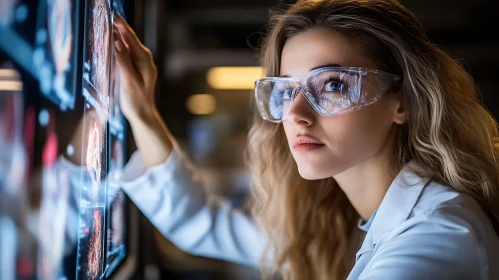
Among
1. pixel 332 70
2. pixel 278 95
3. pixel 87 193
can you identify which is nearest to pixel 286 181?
pixel 278 95

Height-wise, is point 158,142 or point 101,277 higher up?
point 158,142

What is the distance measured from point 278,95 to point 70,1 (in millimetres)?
603

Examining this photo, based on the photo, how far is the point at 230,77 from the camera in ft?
6.95

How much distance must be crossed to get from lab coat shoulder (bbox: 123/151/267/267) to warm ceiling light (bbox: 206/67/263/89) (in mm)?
784

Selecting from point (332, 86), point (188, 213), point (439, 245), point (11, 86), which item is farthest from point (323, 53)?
point (11, 86)

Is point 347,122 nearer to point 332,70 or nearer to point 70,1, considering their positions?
point 332,70

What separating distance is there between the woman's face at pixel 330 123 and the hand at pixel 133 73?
0.32 m

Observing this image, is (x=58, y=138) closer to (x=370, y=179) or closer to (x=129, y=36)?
(x=129, y=36)

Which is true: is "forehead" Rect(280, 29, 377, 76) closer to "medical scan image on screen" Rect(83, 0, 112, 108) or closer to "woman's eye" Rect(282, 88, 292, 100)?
"woman's eye" Rect(282, 88, 292, 100)

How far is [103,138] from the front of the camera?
34.2 inches

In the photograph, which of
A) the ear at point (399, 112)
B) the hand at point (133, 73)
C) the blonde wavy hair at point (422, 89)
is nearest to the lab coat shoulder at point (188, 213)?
the hand at point (133, 73)

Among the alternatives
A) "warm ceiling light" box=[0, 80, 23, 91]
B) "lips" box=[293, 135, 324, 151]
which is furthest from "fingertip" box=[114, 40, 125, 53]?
"warm ceiling light" box=[0, 80, 23, 91]

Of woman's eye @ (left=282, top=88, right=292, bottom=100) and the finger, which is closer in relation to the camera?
the finger

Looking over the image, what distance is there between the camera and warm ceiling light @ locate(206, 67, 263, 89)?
2.11 meters
